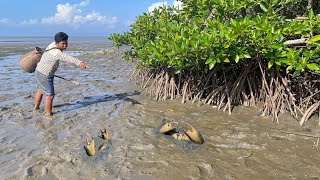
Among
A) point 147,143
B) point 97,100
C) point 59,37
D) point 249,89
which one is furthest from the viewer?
point 97,100

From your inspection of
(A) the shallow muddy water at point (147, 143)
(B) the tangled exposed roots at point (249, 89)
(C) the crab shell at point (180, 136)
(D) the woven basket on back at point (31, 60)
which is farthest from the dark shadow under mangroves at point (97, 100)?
(C) the crab shell at point (180, 136)

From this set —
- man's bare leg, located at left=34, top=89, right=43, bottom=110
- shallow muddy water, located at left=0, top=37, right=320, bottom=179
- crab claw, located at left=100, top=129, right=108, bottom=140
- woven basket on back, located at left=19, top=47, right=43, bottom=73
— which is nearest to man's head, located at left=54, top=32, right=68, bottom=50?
woven basket on back, located at left=19, top=47, right=43, bottom=73

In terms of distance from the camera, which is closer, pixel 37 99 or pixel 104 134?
pixel 104 134

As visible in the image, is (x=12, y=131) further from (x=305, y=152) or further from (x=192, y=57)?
(x=305, y=152)

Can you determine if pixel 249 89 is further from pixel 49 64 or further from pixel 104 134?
pixel 49 64

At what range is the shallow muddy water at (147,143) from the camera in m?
3.16

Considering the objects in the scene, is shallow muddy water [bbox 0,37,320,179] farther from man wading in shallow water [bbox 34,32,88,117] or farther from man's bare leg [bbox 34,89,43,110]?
man wading in shallow water [bbox 34,32,88,117]

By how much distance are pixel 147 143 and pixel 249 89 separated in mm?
2207

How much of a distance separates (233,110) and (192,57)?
1.15 metres

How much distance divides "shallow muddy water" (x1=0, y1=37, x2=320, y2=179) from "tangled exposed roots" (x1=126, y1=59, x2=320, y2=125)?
0.18 metres

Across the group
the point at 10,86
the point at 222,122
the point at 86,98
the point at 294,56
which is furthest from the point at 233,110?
the point at 10,86

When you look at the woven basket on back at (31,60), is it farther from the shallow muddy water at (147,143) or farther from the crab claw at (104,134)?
the crab claw at (104,134)

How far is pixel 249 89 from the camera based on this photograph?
207 inches

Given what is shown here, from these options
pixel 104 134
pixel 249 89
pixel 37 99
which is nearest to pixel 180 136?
pixel 104 134
